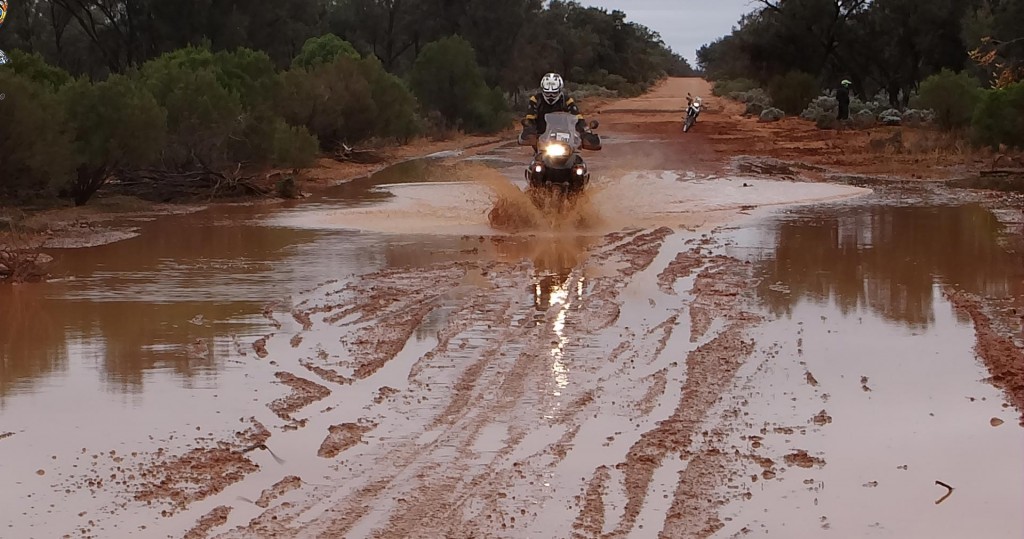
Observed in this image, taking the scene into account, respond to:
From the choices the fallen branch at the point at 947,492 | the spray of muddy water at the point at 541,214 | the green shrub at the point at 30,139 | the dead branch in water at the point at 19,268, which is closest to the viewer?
the fallen branch at the point at 947,492

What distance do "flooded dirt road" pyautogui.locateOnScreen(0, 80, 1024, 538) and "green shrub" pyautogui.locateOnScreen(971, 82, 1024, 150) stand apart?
11.6 metres

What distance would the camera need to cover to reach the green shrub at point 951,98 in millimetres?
37875

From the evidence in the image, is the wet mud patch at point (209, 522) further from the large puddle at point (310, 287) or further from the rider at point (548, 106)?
the rider at point (548, 106)

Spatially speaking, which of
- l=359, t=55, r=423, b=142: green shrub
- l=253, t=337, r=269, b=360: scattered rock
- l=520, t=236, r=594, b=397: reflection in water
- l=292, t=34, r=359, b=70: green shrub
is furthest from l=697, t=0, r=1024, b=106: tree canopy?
l=253, t=337, r=269, b=360: scattered rock

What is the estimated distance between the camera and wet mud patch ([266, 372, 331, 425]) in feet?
27.1

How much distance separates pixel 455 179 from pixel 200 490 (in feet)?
69.7

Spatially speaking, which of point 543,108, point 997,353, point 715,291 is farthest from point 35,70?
point 997,353

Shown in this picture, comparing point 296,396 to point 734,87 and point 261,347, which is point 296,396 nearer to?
point 261,347

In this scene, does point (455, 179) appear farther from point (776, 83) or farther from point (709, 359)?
point (776, 83)

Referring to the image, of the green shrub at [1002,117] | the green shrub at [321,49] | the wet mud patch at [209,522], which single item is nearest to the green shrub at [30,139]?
the wet mud patch at [209,522]

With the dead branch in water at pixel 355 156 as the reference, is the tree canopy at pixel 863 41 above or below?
above

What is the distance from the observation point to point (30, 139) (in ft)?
64.0

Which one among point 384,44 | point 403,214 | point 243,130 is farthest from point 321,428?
point 384,44

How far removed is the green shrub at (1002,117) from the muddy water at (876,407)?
1343 cm
